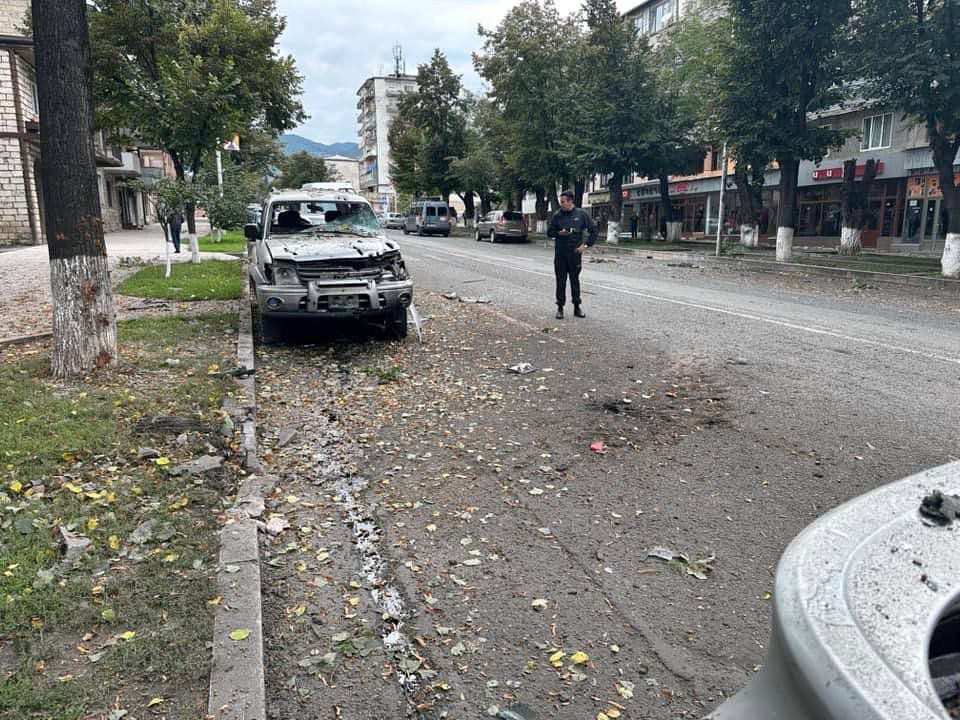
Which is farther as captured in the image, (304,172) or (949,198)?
(304,172)

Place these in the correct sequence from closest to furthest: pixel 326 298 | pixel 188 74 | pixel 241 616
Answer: pixel 241 616 → pixel 326 298 → pixel 188 74

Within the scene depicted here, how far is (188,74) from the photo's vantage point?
16.5 metres

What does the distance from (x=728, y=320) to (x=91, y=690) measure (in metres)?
9.96

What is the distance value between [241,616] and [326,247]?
643 centimetres

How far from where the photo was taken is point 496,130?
47.4 meters

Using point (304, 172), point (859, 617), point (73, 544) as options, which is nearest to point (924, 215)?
point (73, 544)

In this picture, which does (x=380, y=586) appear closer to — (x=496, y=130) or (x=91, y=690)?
(x=91, y=690)

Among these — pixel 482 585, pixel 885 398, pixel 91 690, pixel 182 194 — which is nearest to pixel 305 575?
pixel 482 585

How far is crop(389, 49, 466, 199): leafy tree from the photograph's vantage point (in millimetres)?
54562

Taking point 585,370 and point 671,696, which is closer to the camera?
point 671,696

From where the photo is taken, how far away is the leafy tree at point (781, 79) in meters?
20.7

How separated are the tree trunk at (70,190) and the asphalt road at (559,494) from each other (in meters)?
1.80

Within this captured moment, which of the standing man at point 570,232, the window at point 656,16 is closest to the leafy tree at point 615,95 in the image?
the window at point 656,16

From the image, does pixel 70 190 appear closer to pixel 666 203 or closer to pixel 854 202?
pixel 854 202
